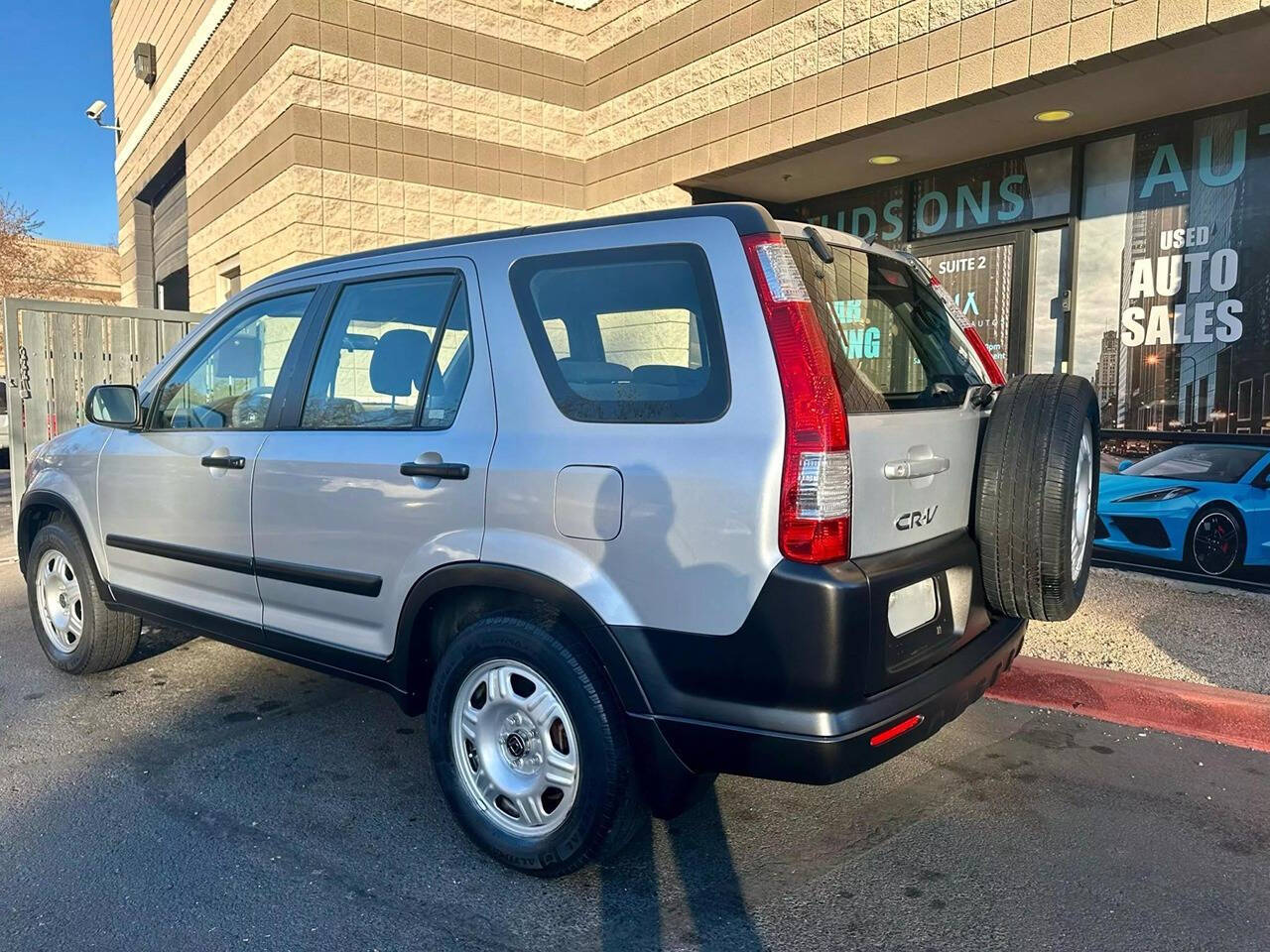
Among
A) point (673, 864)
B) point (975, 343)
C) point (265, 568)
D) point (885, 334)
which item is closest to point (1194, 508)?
point (975, 343)

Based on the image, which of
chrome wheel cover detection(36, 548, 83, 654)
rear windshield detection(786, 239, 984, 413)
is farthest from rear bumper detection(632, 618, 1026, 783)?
chrome wheel cover detection(36, 548, 83, 654)

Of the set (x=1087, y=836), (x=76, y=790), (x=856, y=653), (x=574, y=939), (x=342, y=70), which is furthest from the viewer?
(x=342, y=70)

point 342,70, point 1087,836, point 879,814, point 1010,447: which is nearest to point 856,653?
point 1010,447

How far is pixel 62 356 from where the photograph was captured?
9.38m

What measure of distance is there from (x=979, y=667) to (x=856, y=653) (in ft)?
2.21

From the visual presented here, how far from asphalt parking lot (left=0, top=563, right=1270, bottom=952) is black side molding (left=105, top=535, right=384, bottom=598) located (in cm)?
77

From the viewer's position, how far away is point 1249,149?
6.23m

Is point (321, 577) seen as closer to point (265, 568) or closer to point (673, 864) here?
point (265, 568)

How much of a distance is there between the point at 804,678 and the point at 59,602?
164 inches

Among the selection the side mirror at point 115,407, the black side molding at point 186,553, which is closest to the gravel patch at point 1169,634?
the black side molding at point 186,553

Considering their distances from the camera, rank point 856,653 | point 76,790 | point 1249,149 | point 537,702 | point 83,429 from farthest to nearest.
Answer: point 1249,149 < point 83,429 < point 76,790 < point 537,702 < point 856,653

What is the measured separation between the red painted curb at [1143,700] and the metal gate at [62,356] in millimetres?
8711

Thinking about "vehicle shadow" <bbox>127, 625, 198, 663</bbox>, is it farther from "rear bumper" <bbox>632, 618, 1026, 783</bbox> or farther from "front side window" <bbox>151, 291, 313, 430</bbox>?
"rear bumper" <bbox>632, 618, 1026, 783</bbox>

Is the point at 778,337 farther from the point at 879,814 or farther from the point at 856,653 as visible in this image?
the point at 879,814
